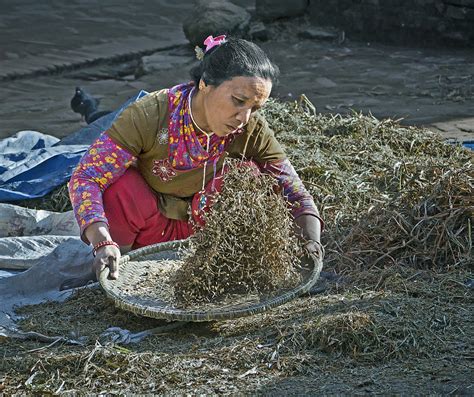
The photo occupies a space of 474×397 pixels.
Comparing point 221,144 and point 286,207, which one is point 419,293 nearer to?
point 286,207

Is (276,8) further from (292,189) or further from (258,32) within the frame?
(292,189)

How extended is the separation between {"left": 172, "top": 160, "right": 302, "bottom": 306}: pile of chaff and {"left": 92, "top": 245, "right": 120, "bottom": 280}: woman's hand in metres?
0.20

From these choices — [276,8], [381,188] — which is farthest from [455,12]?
[381,188]

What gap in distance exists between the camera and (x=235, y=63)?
341cm

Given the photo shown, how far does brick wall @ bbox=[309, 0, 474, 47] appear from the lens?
889cm

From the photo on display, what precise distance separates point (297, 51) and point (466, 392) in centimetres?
660

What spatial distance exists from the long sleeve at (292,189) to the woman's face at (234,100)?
0.26 meters

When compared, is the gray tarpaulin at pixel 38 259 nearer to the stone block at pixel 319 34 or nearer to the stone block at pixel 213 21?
the stone block at pixel 213 21

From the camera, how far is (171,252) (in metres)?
3.67

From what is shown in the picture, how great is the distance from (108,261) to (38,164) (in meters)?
1.65

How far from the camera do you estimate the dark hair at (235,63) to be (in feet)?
11.2

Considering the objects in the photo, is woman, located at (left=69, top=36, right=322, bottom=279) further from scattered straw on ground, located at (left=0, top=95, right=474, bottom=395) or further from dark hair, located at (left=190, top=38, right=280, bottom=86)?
scattered straw on ground, located at (left=0, top=95, right=474, bottom=395)

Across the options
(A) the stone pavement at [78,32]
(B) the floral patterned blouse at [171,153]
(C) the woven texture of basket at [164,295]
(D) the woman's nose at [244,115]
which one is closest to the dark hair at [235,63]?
(D) the woman's nose at [244,115]

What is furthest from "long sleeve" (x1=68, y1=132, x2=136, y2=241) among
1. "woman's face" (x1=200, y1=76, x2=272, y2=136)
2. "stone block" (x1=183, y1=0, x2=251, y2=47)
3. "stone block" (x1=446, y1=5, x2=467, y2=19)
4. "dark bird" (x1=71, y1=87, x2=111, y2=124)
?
"stone block" (x1=446, y1=5, x2=467, y2=19)
